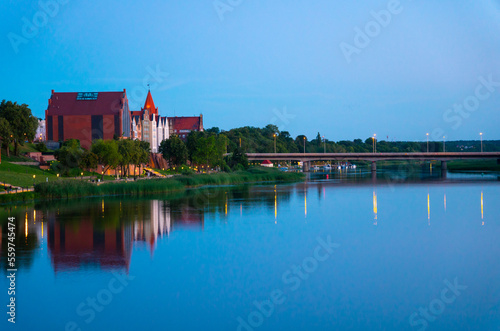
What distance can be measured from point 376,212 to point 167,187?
97.4 ft

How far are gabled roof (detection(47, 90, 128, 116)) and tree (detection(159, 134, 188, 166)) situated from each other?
1159 centimetres

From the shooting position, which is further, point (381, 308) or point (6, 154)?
point (6, 154)

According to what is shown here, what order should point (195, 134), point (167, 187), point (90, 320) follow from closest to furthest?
point (90, 320)
point (167, 187)
point (195, 134)

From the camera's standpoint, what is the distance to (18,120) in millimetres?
82062

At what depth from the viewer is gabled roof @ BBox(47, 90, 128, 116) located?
104 metres

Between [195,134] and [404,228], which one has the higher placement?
[195,134]

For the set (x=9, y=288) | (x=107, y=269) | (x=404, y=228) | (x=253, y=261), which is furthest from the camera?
(x=404, y=228)

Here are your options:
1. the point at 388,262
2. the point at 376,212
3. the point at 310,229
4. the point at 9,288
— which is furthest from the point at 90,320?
the point at 376,212

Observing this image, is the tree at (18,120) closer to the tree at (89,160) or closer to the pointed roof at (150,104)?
the tree at (89,160)

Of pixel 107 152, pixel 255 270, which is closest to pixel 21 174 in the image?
pixel 107 152

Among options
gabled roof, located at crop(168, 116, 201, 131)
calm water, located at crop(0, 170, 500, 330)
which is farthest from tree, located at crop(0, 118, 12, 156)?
gabled roof, located at crop(168, 116, 201, 131)

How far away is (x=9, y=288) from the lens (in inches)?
829

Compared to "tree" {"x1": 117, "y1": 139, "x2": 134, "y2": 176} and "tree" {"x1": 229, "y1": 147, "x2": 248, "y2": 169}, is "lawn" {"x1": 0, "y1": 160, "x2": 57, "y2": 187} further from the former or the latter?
"tree" {"x1": 229, "y1": 147, "x2": 248, "y2": 169}

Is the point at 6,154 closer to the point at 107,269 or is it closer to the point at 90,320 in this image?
the point at 107,269
